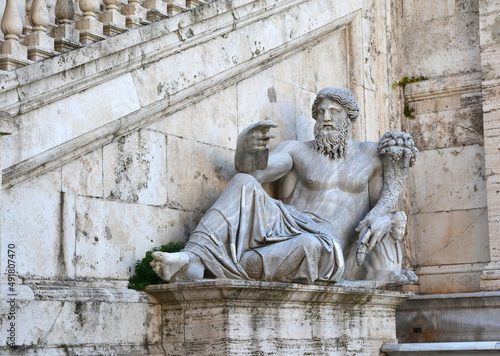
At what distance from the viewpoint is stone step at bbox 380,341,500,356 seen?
24.9 feet

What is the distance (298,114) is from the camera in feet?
30.0

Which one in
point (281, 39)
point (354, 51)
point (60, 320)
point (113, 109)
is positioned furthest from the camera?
point (354, 51)

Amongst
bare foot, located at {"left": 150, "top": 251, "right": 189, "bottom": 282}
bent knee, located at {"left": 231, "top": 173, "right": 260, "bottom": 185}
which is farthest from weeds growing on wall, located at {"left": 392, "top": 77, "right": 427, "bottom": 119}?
bare foot, located at {"left": 150, "top": 251, "right": 189, "bottom": 282}

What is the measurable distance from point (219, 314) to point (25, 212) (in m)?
1.44

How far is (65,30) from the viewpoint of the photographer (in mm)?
6656

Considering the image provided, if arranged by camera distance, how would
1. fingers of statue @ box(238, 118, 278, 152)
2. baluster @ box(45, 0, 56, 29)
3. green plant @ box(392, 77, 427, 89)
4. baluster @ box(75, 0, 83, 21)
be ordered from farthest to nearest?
1. green plant @ box(392, 77, 427, 89)
2. fingers of statue @ box(238, 118, 278, 152)
3. baluster @ box(75, 0, 83, 21)
4. baluster @ box(45, 0, 56, 29)

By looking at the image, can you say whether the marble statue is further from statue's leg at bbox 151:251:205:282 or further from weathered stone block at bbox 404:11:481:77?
weathered stone block at bbox 404:11:481:77

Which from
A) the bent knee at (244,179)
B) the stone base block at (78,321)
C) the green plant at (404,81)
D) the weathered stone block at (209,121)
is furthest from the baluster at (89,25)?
the green plant at (404,81)

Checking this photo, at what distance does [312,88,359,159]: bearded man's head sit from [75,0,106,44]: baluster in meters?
2.08

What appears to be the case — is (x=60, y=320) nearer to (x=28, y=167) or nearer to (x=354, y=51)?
(x=28, y=167)

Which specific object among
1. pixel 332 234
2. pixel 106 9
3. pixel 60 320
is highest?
pixel 106 9

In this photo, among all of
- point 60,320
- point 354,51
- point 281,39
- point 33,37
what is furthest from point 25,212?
point 354,51

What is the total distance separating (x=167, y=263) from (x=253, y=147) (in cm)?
126

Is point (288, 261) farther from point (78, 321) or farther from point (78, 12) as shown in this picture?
point (78, 12)
